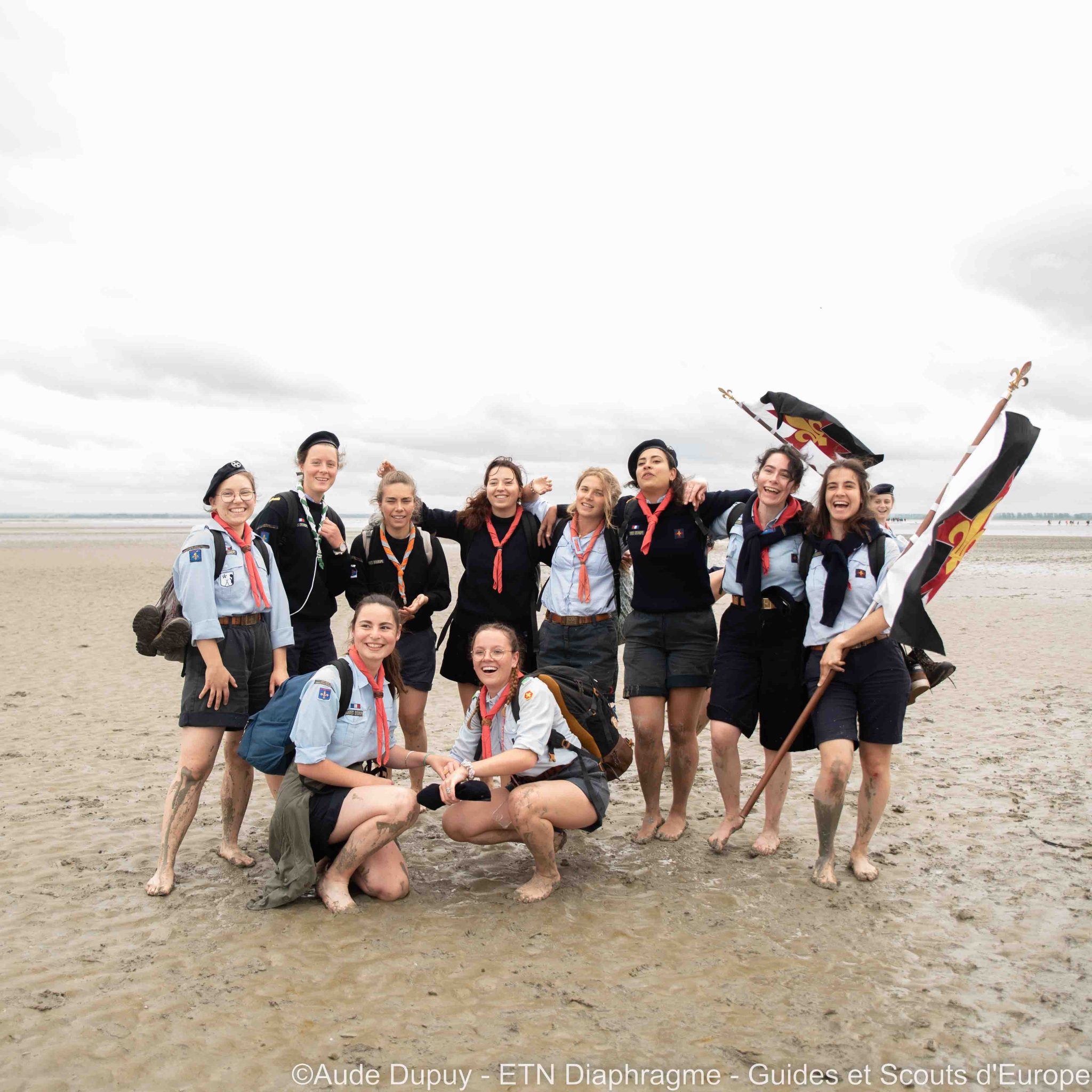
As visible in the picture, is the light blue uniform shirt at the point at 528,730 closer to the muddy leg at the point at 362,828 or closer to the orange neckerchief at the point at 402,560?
the muddy leg at the point at 362,828

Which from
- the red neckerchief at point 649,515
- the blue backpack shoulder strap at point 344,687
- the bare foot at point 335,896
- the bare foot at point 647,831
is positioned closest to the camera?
the bare foot at point 335,896

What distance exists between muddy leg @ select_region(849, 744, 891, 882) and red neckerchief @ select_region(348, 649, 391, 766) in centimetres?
256

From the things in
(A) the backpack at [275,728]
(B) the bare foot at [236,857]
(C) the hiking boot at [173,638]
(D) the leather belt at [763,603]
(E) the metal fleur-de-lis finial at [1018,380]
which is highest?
(E) the metal fleur-de-lis finial at [1018,380]

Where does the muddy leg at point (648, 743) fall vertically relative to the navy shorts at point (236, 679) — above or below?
below

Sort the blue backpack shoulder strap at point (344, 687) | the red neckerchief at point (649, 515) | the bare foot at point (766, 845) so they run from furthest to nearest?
1. the red neckerchief at point (649, 515)
2. the bare foot at point (766, 845)
3. the blue backpack shoulder strap at point (344, 687)

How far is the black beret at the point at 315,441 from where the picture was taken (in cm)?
518

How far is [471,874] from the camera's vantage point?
479cm

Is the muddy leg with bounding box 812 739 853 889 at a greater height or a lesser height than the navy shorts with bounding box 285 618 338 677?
lesser

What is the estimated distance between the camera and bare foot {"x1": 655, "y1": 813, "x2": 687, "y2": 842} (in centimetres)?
526

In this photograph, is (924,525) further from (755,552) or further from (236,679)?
(236,679)

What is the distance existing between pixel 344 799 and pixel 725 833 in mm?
2257

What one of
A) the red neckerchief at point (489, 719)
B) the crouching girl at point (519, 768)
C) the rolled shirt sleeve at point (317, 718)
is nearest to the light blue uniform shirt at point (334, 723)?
the rolled shirt sleeve at point (317, 718)

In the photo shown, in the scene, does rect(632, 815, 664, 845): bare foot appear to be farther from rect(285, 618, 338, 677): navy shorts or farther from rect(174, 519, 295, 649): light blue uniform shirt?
rect(174, 519, 295, 649): light blue uniform shirt

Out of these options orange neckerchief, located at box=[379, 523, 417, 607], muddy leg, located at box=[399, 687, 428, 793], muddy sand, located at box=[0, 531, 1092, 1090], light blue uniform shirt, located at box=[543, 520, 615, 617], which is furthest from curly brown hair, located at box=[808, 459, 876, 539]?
muddy leg, located at box=[399, 687, 428, 793]
